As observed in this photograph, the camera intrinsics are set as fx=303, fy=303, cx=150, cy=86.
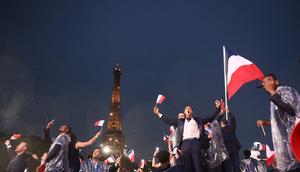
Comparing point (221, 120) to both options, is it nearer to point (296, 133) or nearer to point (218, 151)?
point (218, 151)

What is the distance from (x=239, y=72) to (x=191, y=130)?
1841 millimetres

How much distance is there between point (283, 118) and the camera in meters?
4.50

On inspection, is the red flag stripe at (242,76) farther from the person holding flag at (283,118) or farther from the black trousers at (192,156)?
the person holding flag at (283,118)

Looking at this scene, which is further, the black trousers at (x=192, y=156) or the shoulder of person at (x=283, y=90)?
the black trousers at (x=192, y=156)

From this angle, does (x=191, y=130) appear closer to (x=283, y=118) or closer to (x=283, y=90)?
(x=283, y=118)

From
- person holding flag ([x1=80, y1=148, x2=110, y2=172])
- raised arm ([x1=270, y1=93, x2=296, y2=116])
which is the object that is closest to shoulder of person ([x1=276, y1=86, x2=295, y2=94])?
raised arm ([x1=270, y1=93, x2=296, y2=116])

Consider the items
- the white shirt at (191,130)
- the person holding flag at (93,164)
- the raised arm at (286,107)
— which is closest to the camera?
the raised arm at (286,107)

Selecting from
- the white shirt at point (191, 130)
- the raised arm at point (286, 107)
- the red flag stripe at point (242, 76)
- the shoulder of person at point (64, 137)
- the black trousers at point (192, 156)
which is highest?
the red flag stripe at point (242, 76)

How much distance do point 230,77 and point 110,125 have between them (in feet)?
288

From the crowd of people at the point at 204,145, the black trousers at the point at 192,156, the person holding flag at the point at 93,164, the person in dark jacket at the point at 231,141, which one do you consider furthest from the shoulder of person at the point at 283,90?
the person holding flag at the point at 93,164

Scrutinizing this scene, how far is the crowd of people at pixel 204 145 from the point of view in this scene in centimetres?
438

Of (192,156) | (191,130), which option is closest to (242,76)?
(191,130)

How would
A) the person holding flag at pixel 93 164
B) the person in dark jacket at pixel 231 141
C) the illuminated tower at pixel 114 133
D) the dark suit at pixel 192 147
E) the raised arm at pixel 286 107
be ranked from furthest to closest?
the illuminated tower at pixel 114 133 < the person holding flag at pixel 93 164 < the person in dark jacket at pixel 231 141 < the dark suit at pixel 192 147 < the raised arm at pixel 286 107

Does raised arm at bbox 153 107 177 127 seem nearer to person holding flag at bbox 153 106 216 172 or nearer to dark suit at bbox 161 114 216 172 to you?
person holding flag at bbox 153 106 216 172
